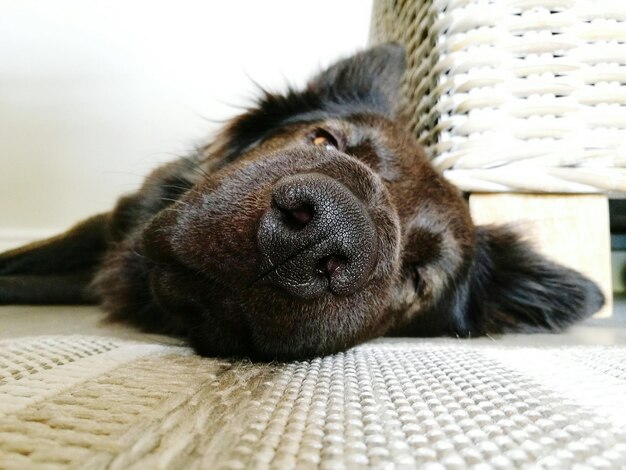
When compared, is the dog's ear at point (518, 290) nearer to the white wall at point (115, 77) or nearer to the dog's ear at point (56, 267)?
the dog's ear at point (56, 267)

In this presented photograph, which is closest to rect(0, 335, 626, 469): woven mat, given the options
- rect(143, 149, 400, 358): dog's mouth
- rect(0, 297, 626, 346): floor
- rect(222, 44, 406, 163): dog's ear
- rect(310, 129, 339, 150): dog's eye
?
rect(143, 149, 400, 358): dog's mouth

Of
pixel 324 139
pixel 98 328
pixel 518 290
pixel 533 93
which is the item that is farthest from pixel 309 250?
pixel 518 290

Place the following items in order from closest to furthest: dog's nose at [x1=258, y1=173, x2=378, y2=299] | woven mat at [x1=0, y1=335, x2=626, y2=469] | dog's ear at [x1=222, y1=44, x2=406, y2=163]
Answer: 1. woven mat at [x1=0, y1=335, x2=626, y2=469]
2. dog's nose at [x1=258, y1=173, x2=378, y2=299]
3. dog's ear at [x1=222, y1=44, x2=406, y2=163]

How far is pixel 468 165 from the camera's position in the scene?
1.32 metres

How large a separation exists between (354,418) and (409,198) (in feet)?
2.47

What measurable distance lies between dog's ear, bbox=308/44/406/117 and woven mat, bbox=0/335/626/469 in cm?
105

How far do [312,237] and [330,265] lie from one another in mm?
66

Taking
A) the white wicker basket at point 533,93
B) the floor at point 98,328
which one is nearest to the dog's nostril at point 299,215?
the floor at point 98,328

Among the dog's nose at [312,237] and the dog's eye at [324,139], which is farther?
the dog's eye at [324,139]

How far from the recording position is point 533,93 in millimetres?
1277

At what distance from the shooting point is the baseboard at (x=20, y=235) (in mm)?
2492

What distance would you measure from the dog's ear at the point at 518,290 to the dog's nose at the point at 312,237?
29.2 inches

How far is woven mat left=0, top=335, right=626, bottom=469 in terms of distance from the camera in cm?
36

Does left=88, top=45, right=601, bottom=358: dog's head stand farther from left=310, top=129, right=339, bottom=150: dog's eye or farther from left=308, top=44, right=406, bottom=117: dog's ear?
left=308, top=44, right=406, bottom=117: dog's ear
